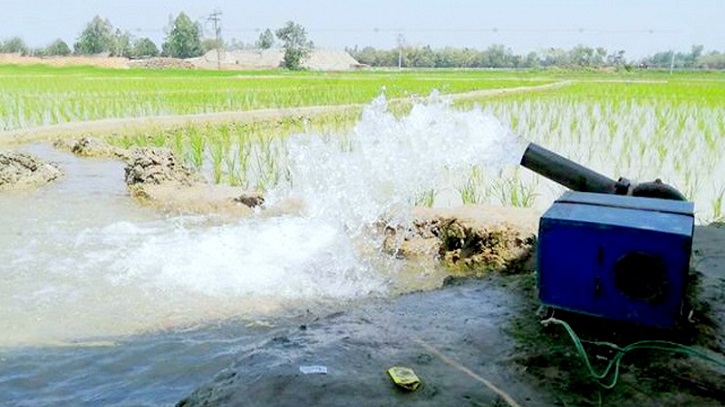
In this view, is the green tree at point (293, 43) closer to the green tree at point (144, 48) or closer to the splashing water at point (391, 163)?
the green tree at point (144, 48)

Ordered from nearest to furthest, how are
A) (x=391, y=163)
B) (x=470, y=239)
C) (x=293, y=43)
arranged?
(x=470, y=239) < (x=391, y=163) < (x=293, y=43)

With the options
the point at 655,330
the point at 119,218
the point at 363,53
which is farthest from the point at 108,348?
the point at 363,53

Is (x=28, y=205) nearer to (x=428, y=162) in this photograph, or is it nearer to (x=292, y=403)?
(x=428, y=162)

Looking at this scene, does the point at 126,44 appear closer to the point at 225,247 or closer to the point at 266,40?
the point at 266,40

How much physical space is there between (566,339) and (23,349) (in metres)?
2.31

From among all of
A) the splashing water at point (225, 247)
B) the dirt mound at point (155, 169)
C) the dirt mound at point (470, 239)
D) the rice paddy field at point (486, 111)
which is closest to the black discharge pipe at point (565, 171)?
the splashing water at point (225, 247)

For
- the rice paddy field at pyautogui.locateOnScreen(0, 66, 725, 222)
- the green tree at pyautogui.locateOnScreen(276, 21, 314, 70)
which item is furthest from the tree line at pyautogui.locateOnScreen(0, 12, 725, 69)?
the rice paddy field at pyautogui.locateOnScreen(0, 66, 725, 222)

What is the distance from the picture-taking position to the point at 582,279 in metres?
2.19

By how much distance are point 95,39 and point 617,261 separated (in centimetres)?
7405

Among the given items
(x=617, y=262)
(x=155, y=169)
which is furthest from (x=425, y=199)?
(x=617, y=262)

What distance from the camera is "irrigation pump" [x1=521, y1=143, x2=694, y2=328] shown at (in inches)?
81.0

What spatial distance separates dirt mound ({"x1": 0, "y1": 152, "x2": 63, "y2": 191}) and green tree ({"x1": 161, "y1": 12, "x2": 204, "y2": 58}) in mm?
62861

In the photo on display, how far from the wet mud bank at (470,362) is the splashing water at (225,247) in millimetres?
1103

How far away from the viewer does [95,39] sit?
68062mm
